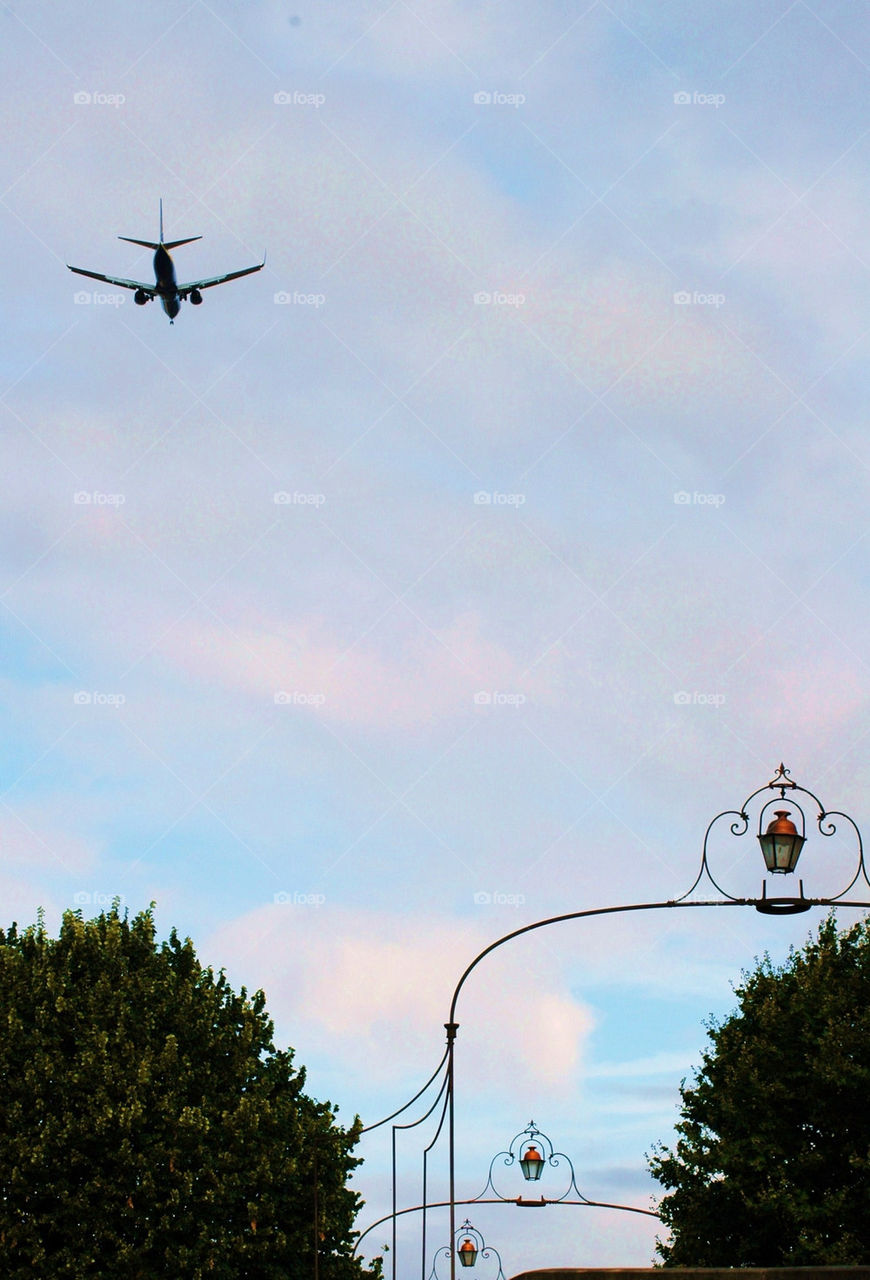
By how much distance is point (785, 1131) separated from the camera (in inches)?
1564

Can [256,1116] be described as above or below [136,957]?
below

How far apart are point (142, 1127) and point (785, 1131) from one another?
16.5 meters

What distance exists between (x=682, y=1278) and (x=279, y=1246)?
2072 cm

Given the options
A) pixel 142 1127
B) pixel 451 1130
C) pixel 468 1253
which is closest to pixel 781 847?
pixel 451 1130

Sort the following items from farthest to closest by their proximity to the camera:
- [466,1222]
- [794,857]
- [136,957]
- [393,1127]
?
[466,1222] < [136,957] < [393,1127] < [794,857]

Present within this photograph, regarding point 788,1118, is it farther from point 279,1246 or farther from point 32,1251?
point 32,1251

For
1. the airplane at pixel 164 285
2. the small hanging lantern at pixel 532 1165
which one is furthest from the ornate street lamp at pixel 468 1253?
the airplane at pixel 164 285

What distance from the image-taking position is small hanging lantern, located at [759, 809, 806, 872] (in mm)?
17391

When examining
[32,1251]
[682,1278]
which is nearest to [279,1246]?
[32,1251]

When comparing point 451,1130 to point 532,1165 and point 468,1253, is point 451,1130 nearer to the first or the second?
point 532,1165

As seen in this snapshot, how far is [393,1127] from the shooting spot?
103 feet

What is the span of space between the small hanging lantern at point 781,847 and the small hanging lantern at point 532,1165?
18209mm

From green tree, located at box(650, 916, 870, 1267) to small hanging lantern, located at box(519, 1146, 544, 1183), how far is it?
7663 millimetres

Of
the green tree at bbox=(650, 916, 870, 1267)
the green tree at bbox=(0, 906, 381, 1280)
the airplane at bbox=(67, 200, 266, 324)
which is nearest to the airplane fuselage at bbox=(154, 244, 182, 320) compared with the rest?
the airplane at bbox=(67, 200, 266, 324)
